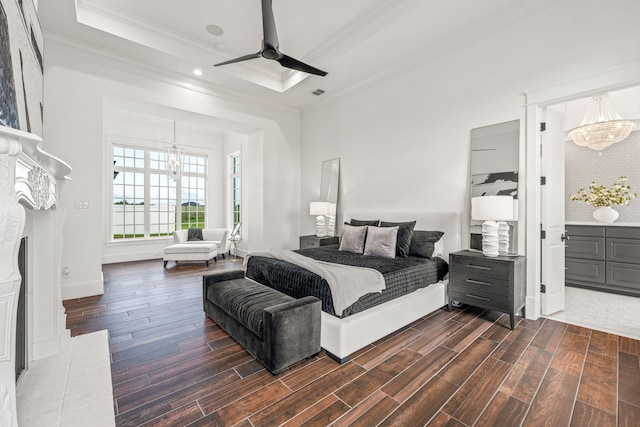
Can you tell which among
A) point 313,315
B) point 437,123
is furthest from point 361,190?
point 313,315

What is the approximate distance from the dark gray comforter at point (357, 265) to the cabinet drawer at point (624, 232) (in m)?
2.46

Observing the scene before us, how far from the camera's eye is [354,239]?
3941mm

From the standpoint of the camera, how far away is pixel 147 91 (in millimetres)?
4371

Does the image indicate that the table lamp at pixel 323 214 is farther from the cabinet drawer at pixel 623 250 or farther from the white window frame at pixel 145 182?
the white window frame at pixel 145 182

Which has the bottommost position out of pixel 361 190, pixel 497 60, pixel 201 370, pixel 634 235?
pixel 201 370

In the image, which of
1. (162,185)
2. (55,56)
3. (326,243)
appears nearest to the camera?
(55,56)

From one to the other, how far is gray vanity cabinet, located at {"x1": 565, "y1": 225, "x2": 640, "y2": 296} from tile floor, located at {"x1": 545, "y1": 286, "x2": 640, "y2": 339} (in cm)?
16

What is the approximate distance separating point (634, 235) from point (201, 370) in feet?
17.7

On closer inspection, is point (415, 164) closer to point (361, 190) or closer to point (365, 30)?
point (361, 190)

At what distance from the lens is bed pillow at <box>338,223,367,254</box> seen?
3873 millimetres

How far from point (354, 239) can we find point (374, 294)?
56.2 inches

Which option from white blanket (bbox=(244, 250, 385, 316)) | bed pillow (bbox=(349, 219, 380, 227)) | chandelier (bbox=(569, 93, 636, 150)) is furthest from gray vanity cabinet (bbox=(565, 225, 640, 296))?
white blanket (bbox=(244, 250, 385, 316))

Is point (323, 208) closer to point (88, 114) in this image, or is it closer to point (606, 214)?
point (88, 114)

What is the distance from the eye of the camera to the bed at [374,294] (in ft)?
7.40
